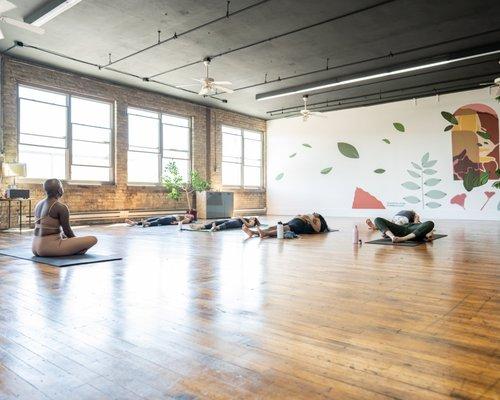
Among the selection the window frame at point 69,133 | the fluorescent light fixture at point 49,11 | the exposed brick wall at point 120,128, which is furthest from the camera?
the window frame at point 69,133

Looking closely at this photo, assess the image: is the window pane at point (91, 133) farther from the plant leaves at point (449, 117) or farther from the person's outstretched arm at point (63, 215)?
the plant leaves at point (449, 117)

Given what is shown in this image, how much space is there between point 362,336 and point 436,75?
31.9ft

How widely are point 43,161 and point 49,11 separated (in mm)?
4010

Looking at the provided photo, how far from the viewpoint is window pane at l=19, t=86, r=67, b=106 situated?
902cm

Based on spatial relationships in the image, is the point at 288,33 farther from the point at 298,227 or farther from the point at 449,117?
the point at 449,117

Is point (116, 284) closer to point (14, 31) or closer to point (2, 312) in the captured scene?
point (2, 312)

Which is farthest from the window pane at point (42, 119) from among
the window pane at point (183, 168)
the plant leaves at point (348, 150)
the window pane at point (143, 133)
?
the plant leaves at point (348, 150)

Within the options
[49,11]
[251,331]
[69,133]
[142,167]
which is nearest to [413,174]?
[142,167]

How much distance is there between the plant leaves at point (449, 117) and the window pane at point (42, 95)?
10.4m

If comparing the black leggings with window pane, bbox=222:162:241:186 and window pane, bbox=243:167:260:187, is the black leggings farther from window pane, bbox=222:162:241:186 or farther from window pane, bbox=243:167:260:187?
window pane, bbox=243:167:260:187

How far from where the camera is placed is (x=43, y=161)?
30.6 ft

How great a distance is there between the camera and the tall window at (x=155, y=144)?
36.9 feet

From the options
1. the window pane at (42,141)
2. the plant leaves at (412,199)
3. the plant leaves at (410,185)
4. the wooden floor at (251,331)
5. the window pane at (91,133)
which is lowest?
the wooden floor at (251,331)

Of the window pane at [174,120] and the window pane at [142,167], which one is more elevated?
the window pane at [174,120]
